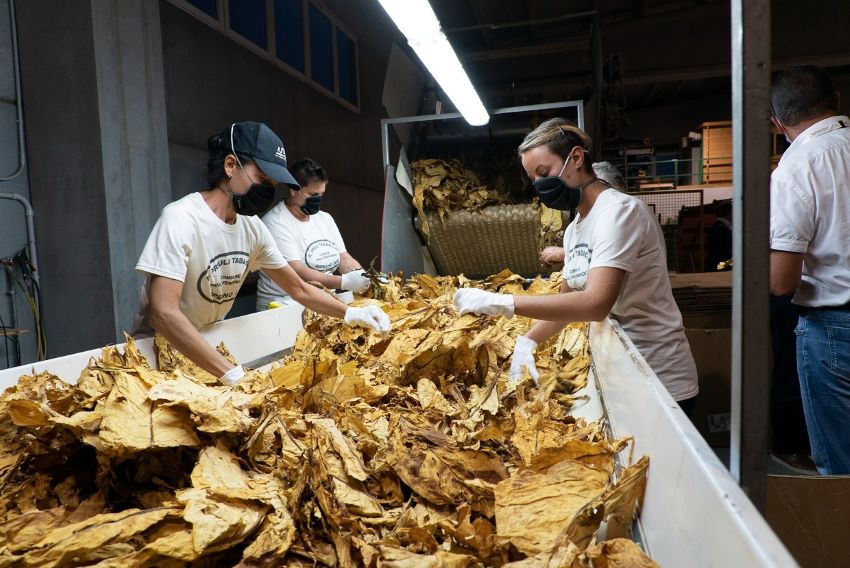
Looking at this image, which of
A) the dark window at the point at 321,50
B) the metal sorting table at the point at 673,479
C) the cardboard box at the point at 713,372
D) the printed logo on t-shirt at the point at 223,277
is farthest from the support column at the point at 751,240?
the dark window at the point at 321,50

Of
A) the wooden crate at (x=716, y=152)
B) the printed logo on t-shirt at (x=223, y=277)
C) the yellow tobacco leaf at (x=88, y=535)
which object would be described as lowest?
the yellow tobacco leaf at (x=88, y=535)

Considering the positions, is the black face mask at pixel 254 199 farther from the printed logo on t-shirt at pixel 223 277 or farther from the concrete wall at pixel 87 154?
the concrete wall at pixel 87 154

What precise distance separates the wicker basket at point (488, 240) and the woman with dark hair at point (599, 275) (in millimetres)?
2141

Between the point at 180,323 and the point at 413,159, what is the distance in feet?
12.6

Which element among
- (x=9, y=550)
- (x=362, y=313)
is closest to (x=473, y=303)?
(x=362, y=313)

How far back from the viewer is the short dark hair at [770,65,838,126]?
2.35 metres

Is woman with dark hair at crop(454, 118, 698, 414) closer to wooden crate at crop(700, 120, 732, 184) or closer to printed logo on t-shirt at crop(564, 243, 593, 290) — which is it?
printed logo on t-shirt at crop(564, 243, 593, 290)

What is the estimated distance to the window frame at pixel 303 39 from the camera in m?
5.27

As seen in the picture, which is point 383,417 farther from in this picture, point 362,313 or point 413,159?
point 413,159

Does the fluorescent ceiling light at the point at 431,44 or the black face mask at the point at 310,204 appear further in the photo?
the black face mask at the point at 310,204

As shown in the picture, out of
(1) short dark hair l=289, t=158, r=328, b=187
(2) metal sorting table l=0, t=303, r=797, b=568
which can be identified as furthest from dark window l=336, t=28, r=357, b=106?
(2) metal sorting table l=0, t=303, r=797, b=568

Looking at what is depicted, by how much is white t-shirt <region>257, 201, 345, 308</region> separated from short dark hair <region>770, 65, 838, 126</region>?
3.24m

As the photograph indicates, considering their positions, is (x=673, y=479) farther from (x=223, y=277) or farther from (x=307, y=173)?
(x=307, y=173)

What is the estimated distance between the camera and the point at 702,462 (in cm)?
91
